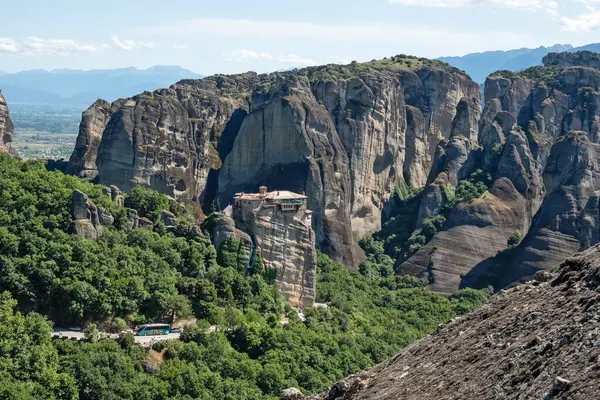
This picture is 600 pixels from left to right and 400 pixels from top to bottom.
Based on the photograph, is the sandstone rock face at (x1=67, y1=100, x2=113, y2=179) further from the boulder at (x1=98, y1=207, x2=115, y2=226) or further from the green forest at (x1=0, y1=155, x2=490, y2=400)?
the boulder at (x1=98, y1=207, x2=115, y2=226)

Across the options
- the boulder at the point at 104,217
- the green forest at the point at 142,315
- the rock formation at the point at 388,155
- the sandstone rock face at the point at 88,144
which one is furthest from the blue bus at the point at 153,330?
the sandstone rock face at the point at 88,144

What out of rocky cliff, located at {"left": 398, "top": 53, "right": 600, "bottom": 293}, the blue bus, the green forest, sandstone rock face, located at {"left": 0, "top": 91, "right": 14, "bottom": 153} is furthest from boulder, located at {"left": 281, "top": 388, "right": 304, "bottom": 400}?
sandstone rock face, located at {"left": 0, "top": 91, "right": 14, "bottom": 153}

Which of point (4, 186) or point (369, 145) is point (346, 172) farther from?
point (4, 186)

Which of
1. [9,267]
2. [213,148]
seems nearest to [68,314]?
[9,267]

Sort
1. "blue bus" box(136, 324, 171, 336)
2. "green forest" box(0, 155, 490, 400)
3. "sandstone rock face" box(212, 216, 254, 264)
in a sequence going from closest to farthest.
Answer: "green forest" box(0, 155, 490, 400), "blue bus" box(136, 324, 171, 336), "sandstone rock face" box(212, 216, 254, 264)

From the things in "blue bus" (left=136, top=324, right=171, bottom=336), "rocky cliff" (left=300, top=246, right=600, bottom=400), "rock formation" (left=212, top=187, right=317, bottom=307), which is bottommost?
"blue bus" (left=136, top=324, right=171, bottom=336)

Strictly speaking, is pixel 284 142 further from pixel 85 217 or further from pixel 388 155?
pixel 85 217

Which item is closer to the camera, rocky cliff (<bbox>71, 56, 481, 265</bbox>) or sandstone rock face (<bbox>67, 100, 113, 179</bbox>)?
rocky cliff (<bbox>71, 56, 481, 265</bbox>)
